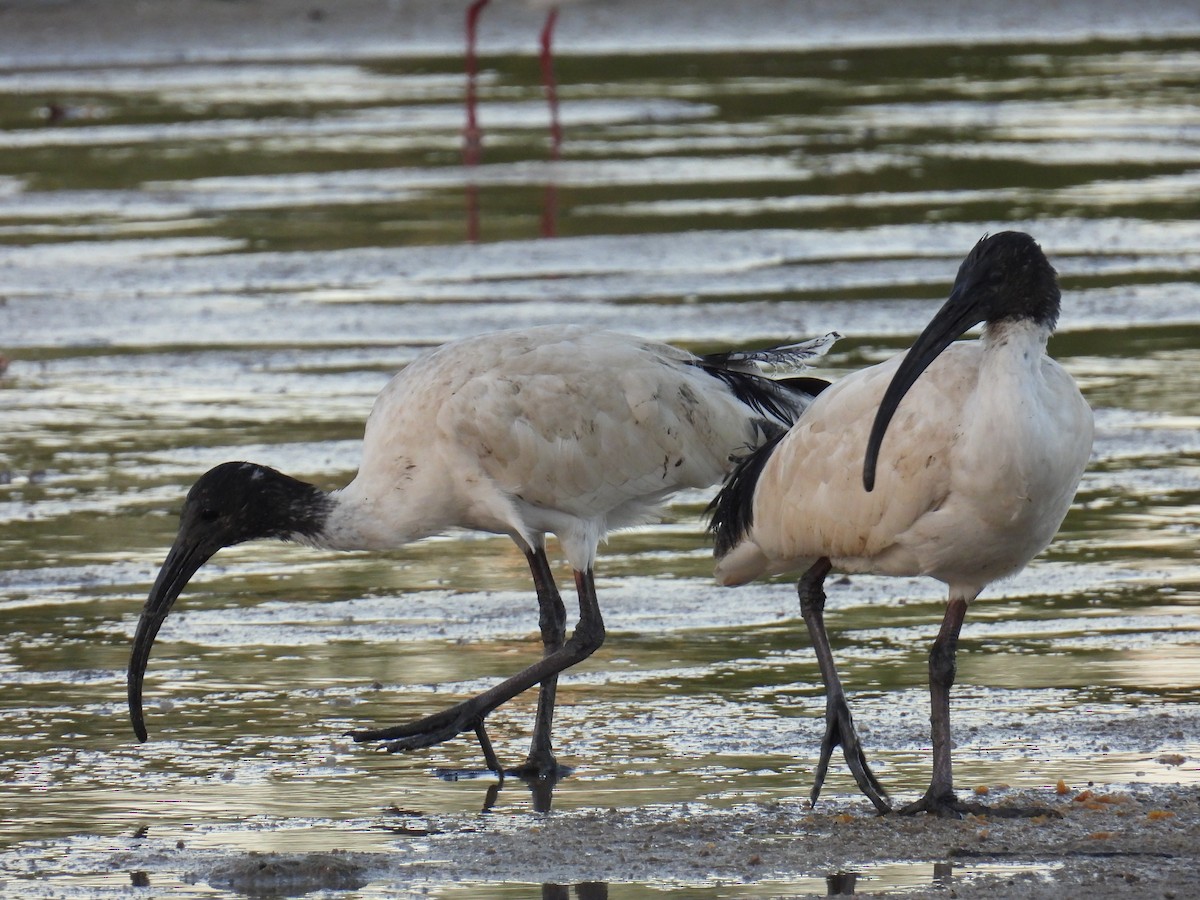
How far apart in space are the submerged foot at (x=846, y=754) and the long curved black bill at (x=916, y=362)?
66 centimetres

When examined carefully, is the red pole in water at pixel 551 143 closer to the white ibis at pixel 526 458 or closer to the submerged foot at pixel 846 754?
the white ibis at pixel 526 458

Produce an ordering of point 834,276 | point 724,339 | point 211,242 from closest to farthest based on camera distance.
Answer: point 724,339, point 834,276, point 211,242

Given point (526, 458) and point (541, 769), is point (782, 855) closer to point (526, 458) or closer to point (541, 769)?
point (541, 769)

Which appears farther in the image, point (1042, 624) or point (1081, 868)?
point (1042, 624)

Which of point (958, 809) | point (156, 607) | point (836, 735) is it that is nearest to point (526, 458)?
point (156, 607)

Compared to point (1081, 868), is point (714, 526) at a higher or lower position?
higher

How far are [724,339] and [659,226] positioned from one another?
11.5 ft

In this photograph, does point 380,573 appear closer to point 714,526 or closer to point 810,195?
point 714,526

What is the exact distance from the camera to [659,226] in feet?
50.2

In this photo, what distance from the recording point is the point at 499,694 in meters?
6.79

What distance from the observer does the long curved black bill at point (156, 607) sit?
6684 millimetres

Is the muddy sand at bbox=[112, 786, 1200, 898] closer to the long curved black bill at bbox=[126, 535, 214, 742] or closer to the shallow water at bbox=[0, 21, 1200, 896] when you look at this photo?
the shallow water at bbox=[0, 21, 1200, 896]

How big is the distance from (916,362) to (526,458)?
1451 millimetres

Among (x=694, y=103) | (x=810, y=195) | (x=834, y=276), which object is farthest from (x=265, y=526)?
(x=694, y=103)
